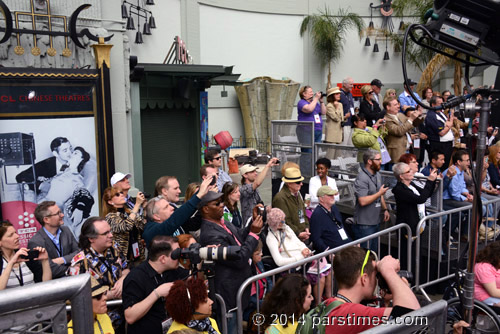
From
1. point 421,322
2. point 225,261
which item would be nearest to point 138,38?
point 225,261

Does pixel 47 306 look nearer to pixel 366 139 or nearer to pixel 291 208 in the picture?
pixel 291 208

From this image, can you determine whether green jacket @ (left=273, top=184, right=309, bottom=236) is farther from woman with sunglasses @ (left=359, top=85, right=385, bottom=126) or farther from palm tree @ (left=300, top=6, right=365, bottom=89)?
palm tree @ (left=300, top=6, right=365, bottom=89)

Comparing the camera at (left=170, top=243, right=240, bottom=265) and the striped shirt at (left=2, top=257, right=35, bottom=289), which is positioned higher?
the camera at (left=170, top=243, right=240, bottom=265)

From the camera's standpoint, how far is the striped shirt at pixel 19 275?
4484 mm

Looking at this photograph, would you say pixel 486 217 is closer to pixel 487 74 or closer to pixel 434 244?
pixel 434 244

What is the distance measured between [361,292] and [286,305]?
66 cm

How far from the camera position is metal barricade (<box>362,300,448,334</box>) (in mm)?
1701

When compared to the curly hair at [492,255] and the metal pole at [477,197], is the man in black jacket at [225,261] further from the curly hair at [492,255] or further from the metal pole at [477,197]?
the curly hair at [492,255]

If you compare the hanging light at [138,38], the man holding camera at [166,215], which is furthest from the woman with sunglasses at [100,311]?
the hanging light at [138,38]

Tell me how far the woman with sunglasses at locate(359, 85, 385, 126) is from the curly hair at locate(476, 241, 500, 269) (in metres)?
5.09

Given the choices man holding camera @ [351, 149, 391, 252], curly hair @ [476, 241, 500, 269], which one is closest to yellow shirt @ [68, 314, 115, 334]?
curly hair @ [476, 241, 500, 269]

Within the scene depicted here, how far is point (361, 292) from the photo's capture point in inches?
136

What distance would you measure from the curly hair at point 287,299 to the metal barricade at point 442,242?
310 centimetres

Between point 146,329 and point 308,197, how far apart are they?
12.6ft
